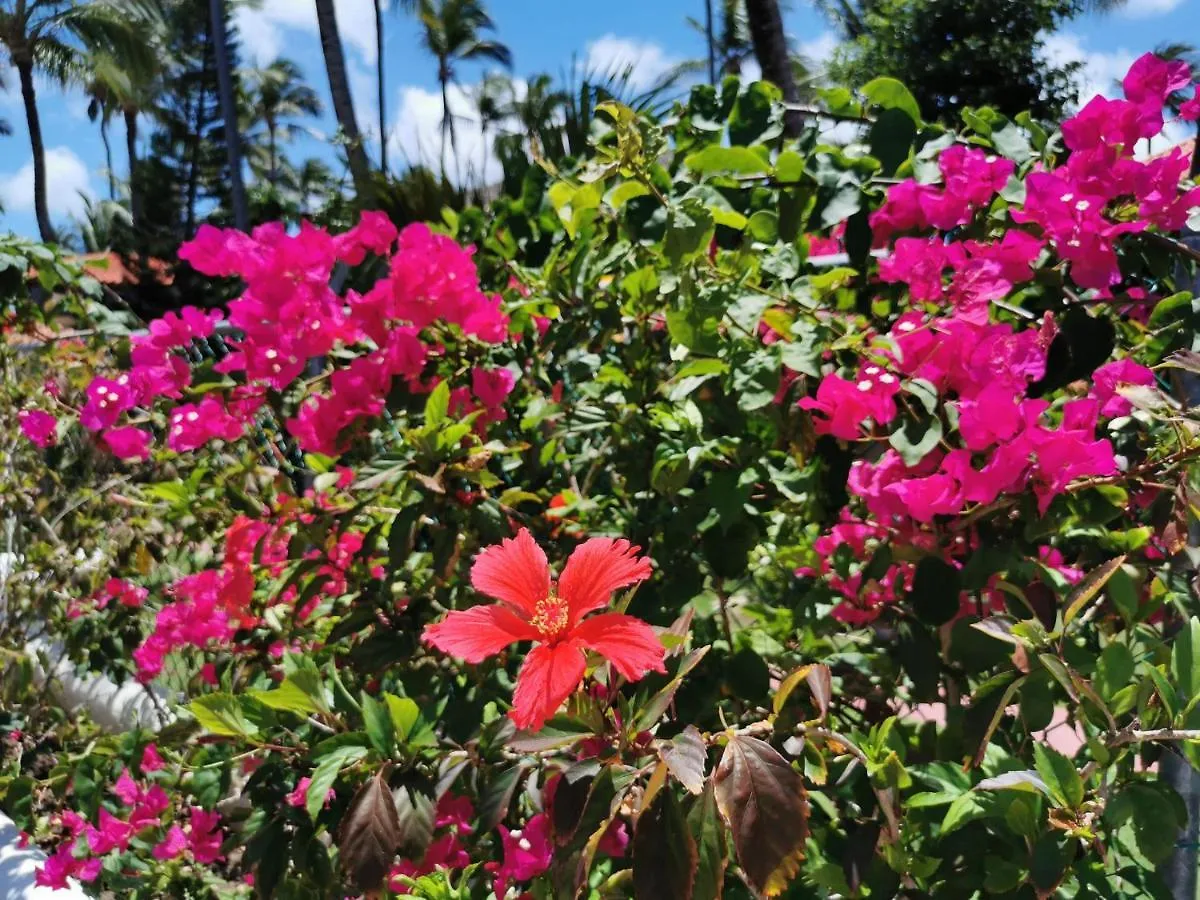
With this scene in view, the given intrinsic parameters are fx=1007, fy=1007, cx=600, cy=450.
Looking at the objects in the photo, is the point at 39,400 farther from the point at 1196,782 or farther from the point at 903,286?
the point at 1196,782


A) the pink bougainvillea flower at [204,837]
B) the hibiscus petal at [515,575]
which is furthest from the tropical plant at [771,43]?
the hibiscus petal at [515,575]

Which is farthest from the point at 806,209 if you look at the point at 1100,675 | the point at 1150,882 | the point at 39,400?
the point at 39,400

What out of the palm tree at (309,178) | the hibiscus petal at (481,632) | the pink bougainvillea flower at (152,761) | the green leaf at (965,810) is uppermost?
the palm tree at (309,178)

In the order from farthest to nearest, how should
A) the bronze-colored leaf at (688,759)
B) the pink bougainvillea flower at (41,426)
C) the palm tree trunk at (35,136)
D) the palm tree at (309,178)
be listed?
the palm tree at (309,178)
the palm tree trunk at (35,136)
the pink bougainvillea flower at (41,426)
the bronze-colored leaf at (688,759)

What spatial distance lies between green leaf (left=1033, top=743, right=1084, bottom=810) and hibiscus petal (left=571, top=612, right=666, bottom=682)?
0.34 m

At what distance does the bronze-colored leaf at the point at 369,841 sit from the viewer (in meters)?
0.88

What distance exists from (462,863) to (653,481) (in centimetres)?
55

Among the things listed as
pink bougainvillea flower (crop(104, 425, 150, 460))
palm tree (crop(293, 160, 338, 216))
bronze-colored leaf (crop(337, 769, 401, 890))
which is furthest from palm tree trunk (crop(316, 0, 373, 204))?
palm tree (crop(293, 160, 338, 216))

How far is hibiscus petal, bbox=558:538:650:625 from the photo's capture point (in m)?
0.71

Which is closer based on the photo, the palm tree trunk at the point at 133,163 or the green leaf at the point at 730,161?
the green leaf at the point at 730,161

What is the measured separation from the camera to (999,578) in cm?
113

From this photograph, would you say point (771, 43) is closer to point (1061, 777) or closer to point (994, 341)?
point (994, 341)

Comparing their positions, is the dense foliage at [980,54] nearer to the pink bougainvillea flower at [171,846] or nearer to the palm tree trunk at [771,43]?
the palm tree trunk at [771,43]

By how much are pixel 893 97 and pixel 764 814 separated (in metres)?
1.03
